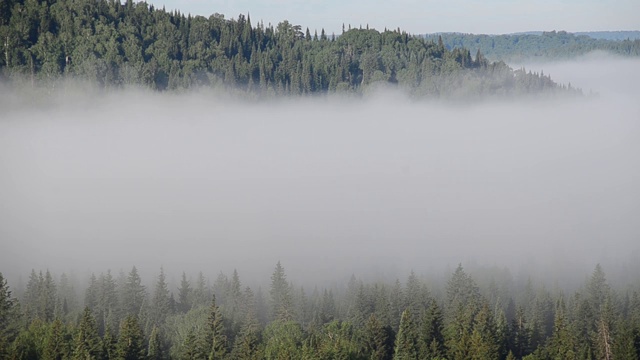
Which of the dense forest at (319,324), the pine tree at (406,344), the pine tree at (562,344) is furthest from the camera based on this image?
the pine tree at (406,344)

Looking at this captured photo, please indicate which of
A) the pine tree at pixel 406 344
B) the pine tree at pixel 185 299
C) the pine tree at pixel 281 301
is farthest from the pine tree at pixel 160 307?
the pine tree at pixel 406 344

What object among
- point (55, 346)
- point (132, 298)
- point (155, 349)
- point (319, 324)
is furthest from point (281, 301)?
point (55, 346)

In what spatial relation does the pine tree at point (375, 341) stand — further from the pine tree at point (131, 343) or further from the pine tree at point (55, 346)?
the pine tree at point (55, 346)

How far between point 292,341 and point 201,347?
22.6 feet

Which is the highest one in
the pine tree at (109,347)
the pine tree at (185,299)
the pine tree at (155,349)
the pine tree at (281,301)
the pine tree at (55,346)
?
the pine tree at (55,346)

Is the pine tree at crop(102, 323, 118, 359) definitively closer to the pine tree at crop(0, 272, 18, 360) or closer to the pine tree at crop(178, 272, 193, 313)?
the pine tree at crop(0, 272, 18, 360)

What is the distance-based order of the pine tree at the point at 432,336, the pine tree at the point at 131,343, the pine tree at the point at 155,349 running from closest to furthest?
1. the pine tree at the point at 131,343
2. the pine tree at the point at 432,336
3. the pine tree at the point at 155,349

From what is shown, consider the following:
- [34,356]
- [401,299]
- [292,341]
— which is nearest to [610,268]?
[401,299]

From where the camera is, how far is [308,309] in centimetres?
10194

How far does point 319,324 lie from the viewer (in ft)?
310

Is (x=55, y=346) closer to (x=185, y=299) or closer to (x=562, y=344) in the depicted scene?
(x=185, y=299)

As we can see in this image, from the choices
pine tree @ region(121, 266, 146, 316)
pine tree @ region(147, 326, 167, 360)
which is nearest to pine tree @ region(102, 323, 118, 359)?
pine tree @ region(147, 326, 167, 360)

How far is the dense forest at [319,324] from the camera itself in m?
76.8

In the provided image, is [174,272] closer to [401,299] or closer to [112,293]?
[112,293]
